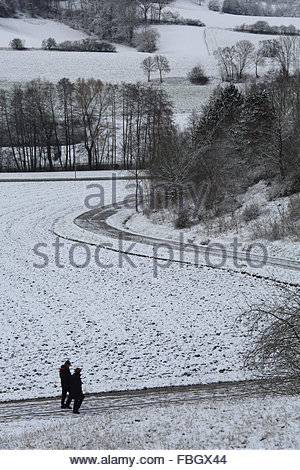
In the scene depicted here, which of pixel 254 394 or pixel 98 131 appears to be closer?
pixel 254 394

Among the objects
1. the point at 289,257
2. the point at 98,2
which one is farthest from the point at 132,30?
the point at 289,257

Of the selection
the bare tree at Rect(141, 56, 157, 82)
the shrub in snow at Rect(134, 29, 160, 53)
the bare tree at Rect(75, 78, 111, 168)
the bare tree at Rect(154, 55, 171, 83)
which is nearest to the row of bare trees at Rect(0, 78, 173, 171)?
the bare tree at Rect(75, 78, 111, 168)

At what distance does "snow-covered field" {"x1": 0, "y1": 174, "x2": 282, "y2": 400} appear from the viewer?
15.5m

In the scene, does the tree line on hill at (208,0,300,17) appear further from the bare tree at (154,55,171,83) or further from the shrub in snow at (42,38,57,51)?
the bare tree at (154,55,171,83)

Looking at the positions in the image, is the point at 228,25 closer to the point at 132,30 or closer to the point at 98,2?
the point at 132,30

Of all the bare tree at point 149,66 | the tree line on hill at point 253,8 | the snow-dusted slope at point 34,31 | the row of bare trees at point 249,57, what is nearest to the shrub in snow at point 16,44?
the snow-dusted slope at point 34,31

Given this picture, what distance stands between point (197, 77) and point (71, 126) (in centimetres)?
2983

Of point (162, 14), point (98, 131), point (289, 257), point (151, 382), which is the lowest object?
point (151, 382)

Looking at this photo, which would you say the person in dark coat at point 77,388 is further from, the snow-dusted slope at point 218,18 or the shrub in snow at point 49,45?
the snow-dusted slope at point 218,18

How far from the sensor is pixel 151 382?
15.0m

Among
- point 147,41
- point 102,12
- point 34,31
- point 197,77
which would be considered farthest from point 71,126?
point 102,12

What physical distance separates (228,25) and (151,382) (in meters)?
146

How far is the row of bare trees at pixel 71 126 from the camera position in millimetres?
65812
